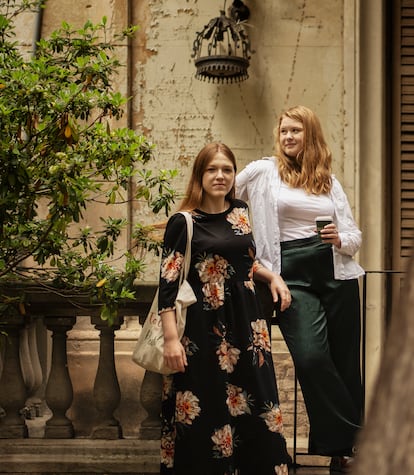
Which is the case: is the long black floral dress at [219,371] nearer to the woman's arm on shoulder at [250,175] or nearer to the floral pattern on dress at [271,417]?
the floral pattern on dress at [271,417]

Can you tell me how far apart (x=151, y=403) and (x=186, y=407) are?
0.76 metres

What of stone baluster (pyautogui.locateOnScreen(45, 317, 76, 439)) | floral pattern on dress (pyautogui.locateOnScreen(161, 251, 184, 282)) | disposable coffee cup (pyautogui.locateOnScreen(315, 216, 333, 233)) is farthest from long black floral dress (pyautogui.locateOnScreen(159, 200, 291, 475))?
stone baluster (pyautogui.locateOnScreen(45, 317, 76, 439))

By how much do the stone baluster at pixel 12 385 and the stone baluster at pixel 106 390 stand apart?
370 millimetres

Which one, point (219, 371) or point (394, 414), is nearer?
point (394, 414)

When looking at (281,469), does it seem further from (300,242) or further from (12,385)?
(12,385)

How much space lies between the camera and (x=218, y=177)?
4016 millimetres

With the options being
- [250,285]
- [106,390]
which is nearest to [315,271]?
[250,285]

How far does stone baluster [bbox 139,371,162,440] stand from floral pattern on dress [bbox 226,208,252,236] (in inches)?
40.7

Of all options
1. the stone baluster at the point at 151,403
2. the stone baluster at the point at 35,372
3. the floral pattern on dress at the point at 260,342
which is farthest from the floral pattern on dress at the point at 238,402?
the stone baluster at the point at 35,372

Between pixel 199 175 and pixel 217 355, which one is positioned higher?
pixel 199 175

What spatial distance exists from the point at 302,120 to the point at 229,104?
2.88 meters

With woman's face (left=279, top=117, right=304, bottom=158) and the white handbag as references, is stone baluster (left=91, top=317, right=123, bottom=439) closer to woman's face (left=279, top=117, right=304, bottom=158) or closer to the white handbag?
the white handbag

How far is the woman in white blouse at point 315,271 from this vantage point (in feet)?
13.6

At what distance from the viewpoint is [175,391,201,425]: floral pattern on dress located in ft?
12.7
